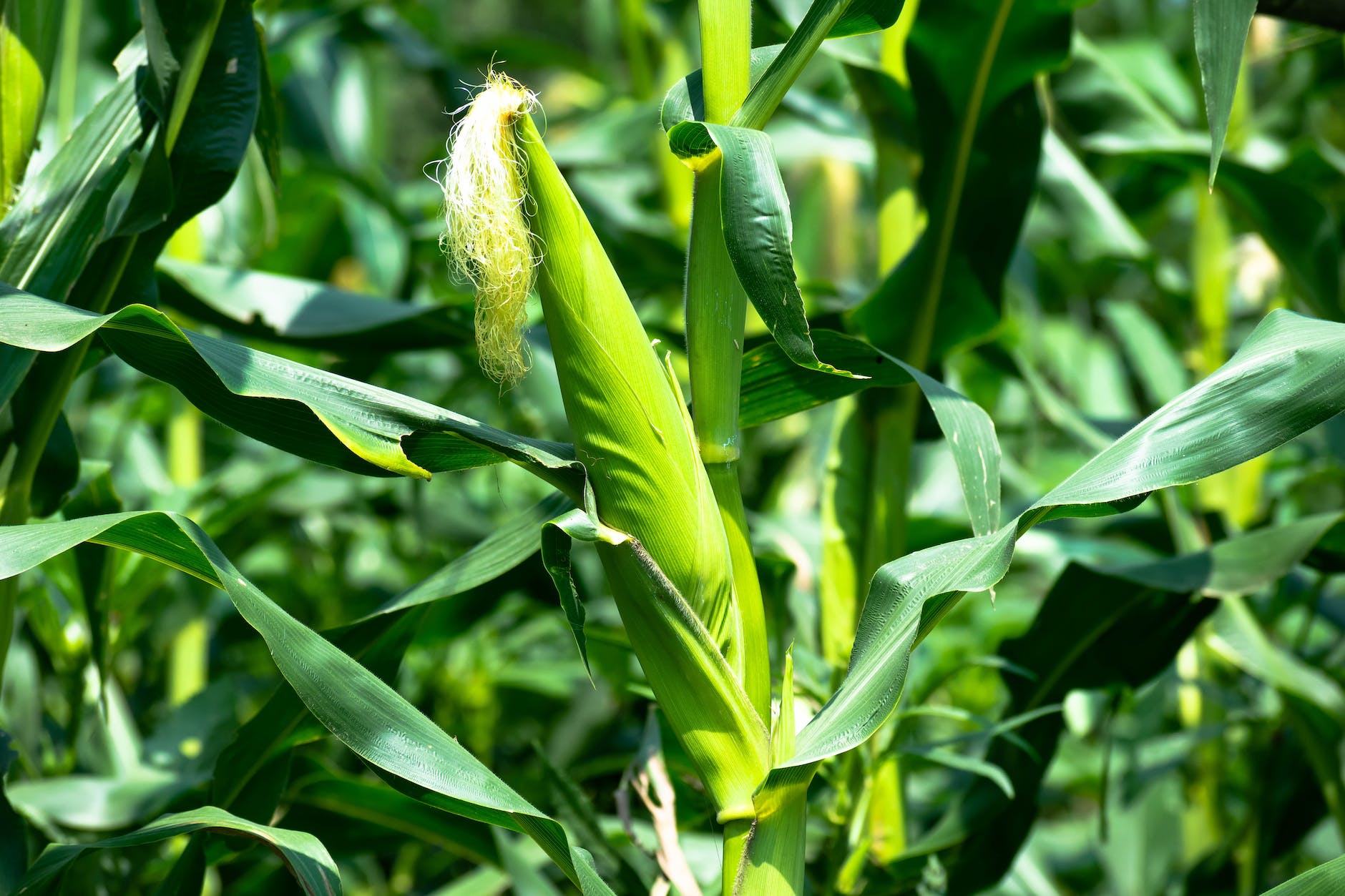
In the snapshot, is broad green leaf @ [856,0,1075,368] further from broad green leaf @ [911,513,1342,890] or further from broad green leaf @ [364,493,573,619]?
broad green leaf @ [364,493,573,619]

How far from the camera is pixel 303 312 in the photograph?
0.86m

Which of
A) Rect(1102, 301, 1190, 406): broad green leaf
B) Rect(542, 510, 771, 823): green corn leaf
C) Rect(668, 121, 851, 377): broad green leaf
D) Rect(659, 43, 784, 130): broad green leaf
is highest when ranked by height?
Rect(659, 43, 784, 130): broad green leaf

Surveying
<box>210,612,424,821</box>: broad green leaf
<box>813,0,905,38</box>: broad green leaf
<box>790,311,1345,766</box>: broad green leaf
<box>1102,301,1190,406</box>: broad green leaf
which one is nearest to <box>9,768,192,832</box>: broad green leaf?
<box>210,612,424,821</box>: broad green leaf

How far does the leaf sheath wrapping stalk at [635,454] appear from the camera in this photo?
51cm

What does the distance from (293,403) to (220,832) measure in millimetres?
269

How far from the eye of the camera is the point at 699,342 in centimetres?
55

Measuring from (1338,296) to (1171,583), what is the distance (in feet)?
1.38

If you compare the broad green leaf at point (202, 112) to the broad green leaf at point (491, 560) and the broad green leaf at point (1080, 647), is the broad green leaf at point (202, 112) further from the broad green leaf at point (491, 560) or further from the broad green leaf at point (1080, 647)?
the broad green leaf at point (1080, 647)

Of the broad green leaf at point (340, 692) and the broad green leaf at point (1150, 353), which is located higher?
the broad green leaf at point (340, 692)

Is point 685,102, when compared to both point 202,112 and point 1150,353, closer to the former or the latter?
point 202,112

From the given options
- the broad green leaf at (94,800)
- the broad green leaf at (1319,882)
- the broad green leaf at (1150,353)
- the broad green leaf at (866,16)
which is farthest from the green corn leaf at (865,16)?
the broad green leaf at (1150,353)

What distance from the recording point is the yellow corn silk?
0.51 metres

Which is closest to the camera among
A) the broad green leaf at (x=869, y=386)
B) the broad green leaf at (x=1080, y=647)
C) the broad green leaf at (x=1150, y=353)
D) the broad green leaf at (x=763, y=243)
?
Answer: the broad green leaf at (x=763, y=243)

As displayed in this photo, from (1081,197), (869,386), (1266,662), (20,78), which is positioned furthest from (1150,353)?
(20,78)
